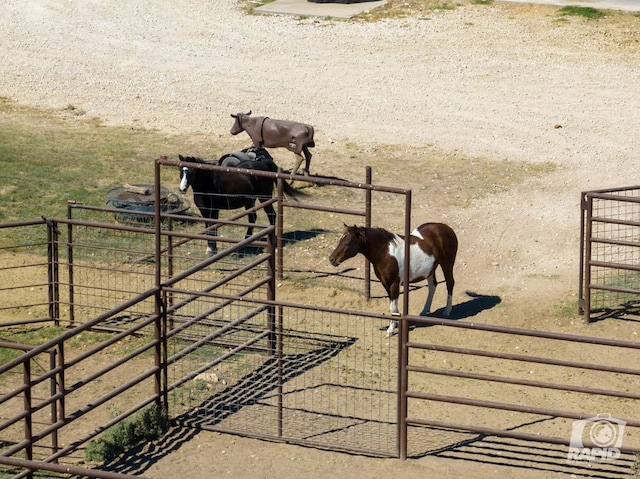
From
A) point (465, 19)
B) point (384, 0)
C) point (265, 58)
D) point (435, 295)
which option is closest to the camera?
point (435, 295)

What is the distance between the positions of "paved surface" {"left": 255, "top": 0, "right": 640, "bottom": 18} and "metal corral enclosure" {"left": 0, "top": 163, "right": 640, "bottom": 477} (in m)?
14.7

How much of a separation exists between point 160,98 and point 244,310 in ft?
34.2

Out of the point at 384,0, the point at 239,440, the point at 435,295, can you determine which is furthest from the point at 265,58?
the point at 239,440

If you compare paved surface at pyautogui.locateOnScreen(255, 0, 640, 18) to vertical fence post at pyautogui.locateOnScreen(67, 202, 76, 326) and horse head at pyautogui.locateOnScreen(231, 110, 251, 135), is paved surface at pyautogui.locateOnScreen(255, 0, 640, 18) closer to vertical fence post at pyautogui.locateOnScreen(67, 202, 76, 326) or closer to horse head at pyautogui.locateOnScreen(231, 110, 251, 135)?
horse head at pyautogui.locateOnScreen(231, 110, 251, 135)

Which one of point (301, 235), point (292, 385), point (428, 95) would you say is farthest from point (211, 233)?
point (428, 95)

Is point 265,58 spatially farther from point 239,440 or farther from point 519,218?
point 239,440

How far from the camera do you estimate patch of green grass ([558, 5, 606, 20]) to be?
28.8 metres

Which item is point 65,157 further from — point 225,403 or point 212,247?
point 225,403

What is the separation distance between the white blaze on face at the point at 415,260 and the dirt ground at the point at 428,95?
1.01 metres

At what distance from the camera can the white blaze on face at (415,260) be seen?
15039 millimetres

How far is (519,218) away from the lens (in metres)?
18.9

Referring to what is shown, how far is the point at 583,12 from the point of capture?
29047mm

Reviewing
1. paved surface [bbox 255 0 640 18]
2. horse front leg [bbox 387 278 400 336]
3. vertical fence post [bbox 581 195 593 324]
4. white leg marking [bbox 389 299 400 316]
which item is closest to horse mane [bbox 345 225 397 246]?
horse front leg [bbox 387 278 400 336]

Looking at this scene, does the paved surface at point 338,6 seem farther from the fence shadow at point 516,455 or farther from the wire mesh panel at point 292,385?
the fence shadow at point 516,455
